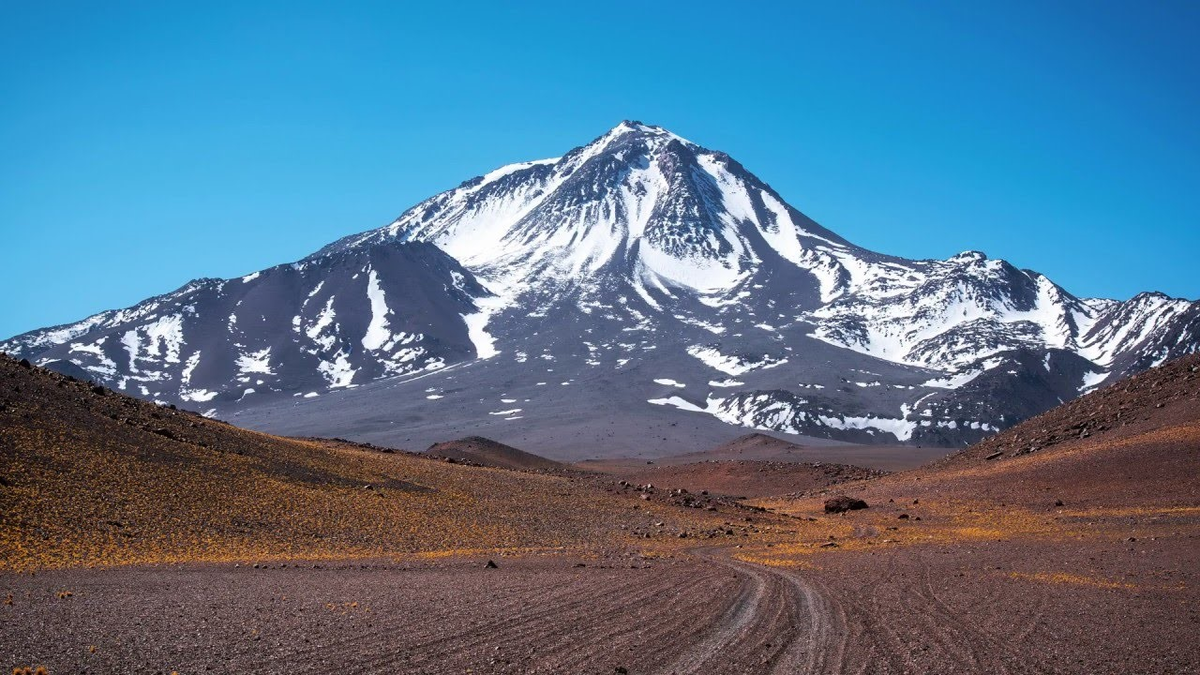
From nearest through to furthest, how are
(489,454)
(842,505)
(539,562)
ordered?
(539,562)
(842,505)
(489,454)

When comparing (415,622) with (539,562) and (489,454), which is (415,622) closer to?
(539,562)

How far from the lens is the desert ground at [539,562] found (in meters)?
12.2

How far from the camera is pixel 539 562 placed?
70.8ft

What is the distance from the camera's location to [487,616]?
558 inches

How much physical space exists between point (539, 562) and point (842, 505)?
23.8 m

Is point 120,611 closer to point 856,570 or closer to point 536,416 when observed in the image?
point 856,570

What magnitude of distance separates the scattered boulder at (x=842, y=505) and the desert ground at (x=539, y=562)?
74 cm

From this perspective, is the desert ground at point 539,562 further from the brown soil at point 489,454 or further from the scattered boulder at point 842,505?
the brown soil at point 489,454

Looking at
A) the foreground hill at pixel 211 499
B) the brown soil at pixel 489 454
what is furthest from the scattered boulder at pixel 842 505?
the brown soil at pixel 489 454

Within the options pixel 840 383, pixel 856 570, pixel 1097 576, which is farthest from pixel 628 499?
pixel 840 383

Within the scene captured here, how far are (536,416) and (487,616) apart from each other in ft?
480

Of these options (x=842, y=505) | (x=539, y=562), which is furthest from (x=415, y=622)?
(x=842, y=505)

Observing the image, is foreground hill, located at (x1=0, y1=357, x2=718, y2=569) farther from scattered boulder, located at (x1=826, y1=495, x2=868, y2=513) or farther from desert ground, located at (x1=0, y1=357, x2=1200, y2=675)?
scattered boulder, located at (x1=826, y1=495, x2=868, y2=513)

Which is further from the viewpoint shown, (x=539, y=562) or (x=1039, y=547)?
(x=1039, y=547)
